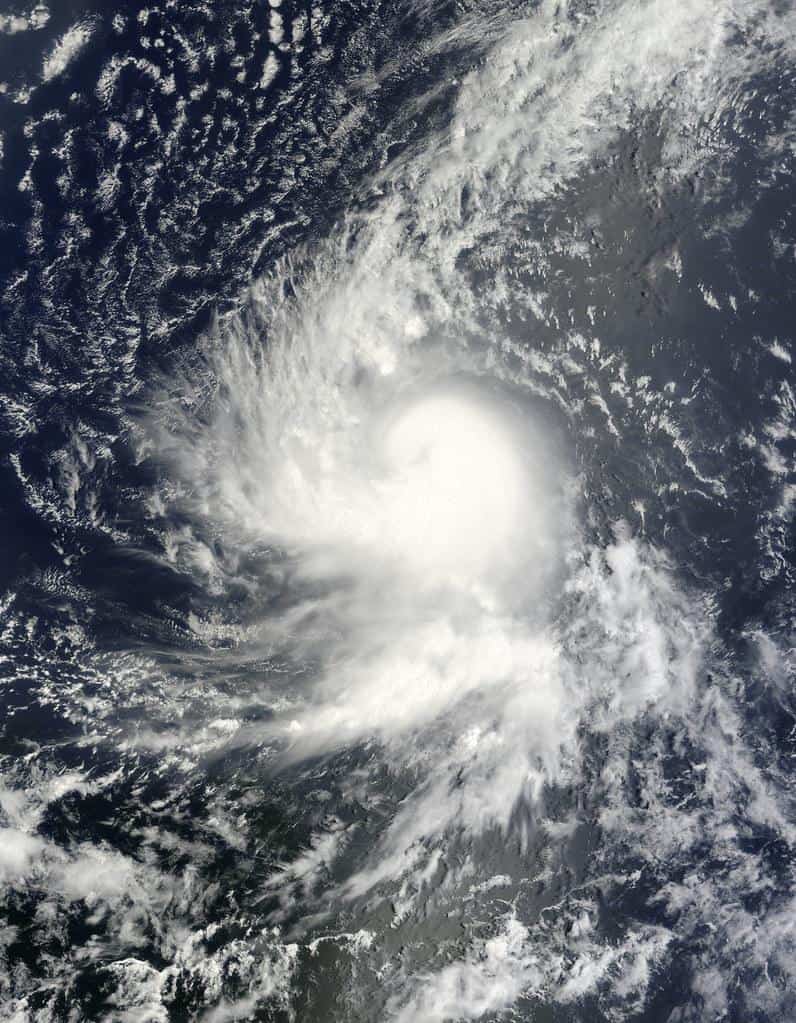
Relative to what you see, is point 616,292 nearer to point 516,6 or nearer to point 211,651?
point 516,6

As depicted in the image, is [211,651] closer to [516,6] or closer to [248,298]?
[248,298]

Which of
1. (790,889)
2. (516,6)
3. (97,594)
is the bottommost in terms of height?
(790,889)

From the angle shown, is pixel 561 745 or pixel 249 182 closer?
pixel 561 745

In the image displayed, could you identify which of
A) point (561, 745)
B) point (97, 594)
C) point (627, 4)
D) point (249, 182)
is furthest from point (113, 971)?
point (627, 4)

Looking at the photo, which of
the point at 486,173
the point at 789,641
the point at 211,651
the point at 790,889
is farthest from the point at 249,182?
the point at 790,889

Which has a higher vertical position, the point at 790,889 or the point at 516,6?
the point at 516,6

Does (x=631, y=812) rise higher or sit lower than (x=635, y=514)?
lower
